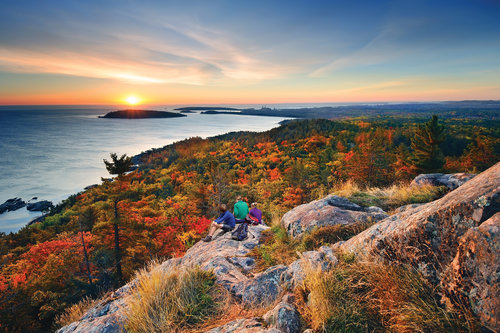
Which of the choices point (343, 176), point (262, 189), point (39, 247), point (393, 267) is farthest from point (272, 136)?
point (393, 267)

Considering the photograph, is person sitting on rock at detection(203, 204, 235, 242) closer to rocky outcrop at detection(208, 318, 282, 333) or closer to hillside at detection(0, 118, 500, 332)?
hillside at detection(0, 118, 500, 332)

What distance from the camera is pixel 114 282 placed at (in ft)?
72.6

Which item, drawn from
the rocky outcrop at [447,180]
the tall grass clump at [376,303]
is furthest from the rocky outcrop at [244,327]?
the rocky outcrop at [447,180]

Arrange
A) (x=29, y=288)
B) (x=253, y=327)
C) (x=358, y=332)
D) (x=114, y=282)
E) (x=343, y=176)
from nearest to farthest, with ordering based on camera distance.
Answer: (x=358, y=332)
(x=253, y=327)
(x=29, y=288)
(x=114, y=282)
(x=343, y=176)

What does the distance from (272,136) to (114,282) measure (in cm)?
11192

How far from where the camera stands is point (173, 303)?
3.60 m

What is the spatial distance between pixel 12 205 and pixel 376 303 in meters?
93.8

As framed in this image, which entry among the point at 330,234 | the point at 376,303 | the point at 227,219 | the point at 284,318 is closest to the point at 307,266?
the point at 284,318

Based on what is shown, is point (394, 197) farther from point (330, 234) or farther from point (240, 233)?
point (240, 233)

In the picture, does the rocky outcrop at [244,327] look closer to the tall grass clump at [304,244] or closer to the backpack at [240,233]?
the tall grass clump at [304,244]

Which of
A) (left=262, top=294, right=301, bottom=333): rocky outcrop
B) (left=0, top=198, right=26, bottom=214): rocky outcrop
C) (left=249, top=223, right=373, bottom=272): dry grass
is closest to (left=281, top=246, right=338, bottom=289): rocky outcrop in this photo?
(left=262, top=294, right=301, bottom=333): rocky outcrop

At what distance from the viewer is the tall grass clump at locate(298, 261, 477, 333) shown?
2416 mm

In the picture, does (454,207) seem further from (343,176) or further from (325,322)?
(343,176)

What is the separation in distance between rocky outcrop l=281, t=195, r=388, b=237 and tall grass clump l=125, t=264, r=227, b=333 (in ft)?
11.4
